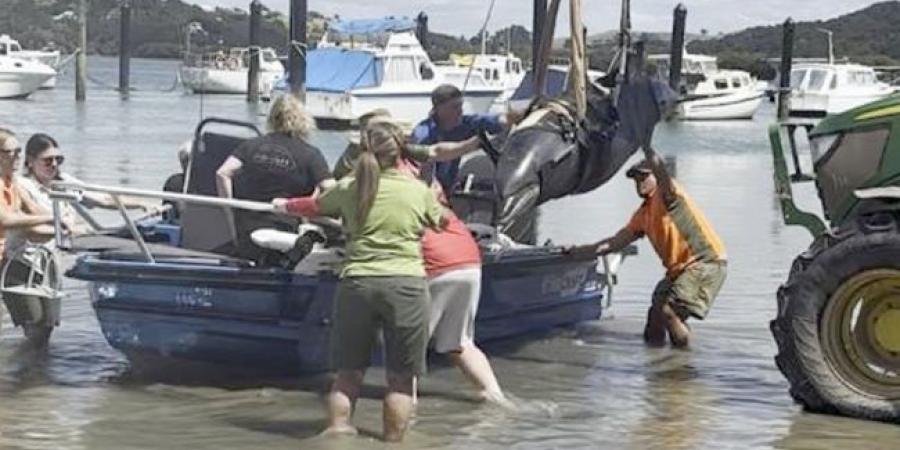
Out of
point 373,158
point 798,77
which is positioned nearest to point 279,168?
point 373,158

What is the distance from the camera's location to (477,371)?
986 cm

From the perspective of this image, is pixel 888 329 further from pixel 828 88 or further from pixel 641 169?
pixel 828 88

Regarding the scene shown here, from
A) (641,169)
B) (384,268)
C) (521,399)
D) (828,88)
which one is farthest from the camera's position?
(828,88)

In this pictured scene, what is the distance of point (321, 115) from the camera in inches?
2092

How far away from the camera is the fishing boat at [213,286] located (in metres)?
10.1

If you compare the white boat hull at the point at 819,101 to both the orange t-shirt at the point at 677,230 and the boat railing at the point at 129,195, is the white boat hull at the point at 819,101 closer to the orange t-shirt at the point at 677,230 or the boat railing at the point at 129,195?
the orange t-shirt at the point at 677,230

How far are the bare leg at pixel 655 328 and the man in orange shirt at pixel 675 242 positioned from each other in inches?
6.2

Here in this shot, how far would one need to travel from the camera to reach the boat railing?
10086 mm

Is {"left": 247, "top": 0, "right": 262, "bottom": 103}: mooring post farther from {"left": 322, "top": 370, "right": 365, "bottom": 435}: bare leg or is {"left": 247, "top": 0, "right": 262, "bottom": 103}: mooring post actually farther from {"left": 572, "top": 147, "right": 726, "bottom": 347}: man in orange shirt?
{"left": 322, "top": 370, "right": 365, "bottom": 435}: bare leg

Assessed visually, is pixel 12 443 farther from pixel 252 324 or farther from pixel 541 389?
pixel 541 389

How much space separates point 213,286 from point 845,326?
3.48 meters

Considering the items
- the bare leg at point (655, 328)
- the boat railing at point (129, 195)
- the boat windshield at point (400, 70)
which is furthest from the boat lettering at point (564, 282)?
the boat windshield at point (400, 70)

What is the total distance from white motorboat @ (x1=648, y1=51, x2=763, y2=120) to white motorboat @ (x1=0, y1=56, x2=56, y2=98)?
2256 centimetres

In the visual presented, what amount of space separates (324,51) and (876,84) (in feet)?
73.0
